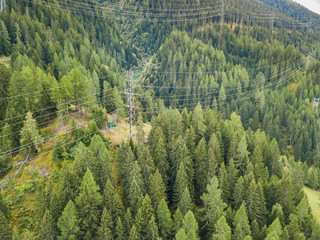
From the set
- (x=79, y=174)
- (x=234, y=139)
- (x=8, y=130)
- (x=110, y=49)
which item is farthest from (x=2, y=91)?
(x=110, y=49)

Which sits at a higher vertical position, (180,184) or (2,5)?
(2,5)

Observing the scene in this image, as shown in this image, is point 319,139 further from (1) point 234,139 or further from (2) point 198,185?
(2) point 198,185

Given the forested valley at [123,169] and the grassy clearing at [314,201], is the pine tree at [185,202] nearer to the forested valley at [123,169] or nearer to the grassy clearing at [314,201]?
the forested valley at [123,169]

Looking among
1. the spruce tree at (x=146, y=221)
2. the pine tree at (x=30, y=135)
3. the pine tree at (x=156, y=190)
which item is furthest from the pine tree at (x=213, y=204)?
the pine tree at (x=30, y=135)

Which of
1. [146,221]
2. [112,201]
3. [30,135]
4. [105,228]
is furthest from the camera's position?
[30,135]

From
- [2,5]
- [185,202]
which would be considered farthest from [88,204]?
[2,5]

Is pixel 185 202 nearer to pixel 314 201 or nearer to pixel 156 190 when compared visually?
pixel 156 190

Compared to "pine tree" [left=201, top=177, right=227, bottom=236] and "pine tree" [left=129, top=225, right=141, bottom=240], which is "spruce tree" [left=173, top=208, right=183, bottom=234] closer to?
"pine tree" [left=201, top=177, right=227, bottom=236]
